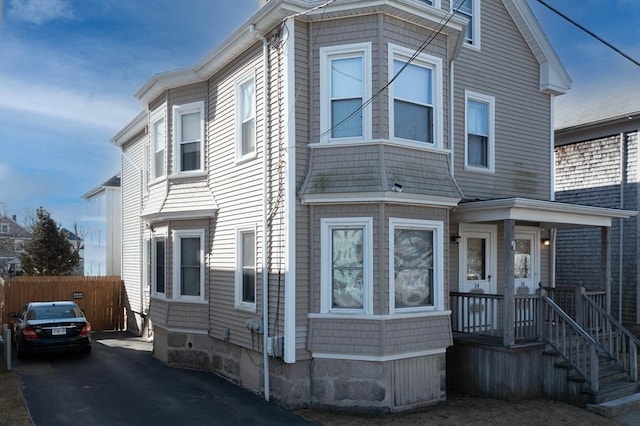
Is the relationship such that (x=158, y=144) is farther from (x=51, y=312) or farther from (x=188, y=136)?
(x=51, y=312)

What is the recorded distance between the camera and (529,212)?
34.9 ft

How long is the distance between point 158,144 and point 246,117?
13.8 ft

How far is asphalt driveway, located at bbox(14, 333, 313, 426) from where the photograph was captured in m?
8.73

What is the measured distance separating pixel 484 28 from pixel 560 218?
5005mm

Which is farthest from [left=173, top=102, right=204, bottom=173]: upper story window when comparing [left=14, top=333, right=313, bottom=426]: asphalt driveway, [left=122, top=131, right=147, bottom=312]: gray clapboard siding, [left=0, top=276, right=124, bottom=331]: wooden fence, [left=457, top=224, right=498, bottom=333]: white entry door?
[left=0, top=276, right=124, bottom=331]: wooden fence

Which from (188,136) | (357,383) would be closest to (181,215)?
(188,136)

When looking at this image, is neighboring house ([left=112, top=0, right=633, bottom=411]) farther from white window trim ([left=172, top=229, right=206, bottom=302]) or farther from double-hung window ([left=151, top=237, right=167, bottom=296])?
double-hung window ([left=151, top=237, right=167, bottom=296])

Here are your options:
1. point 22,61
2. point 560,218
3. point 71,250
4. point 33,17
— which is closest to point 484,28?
point 560,218

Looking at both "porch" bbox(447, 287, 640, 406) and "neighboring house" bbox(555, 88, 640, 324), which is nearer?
"porch" bbox(447, 287, 640, 406)

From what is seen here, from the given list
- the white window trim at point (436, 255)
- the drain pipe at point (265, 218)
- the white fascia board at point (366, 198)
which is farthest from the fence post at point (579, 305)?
the drain pipe at point (265, 218)

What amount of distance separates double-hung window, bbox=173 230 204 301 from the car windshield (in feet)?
10.7

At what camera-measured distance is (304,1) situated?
955 cm

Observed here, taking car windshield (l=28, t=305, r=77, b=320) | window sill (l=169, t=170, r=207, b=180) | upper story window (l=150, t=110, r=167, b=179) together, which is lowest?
car windshield (l=28, t=305, r=77, b=320)

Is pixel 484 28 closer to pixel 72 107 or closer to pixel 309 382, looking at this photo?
pixel 309 382
